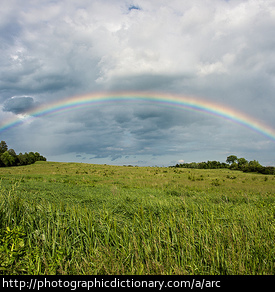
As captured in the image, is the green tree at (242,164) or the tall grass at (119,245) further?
the green tree at (242,164)

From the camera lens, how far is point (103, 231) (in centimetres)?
660

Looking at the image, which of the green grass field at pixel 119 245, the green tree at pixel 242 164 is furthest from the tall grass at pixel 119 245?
the green tree at pixel 242 164

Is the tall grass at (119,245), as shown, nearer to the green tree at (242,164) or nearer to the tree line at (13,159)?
the green tree at (242,164)

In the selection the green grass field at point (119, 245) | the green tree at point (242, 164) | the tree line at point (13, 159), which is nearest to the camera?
the green grass field at point (119, 245)

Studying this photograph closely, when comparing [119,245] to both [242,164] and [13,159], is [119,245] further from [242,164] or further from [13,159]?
[13,159]

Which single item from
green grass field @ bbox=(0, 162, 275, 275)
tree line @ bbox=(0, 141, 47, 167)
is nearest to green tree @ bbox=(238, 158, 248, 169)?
green grass field @ bbox=(0, 162, 275, 275)

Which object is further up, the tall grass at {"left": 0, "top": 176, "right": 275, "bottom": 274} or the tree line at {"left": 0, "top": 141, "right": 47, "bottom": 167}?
the tree line at {"left": 0, "top": 141, "right": 47, "bottom": 167}

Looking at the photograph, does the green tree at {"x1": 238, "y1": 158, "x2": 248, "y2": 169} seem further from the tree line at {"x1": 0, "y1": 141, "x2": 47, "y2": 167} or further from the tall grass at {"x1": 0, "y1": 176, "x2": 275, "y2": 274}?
the tree line at {"x1": 0, "y1": 141, "x2": 47, "y2": 167}

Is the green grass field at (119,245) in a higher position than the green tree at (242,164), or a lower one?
lower

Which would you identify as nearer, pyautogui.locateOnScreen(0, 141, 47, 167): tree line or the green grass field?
the green grass field

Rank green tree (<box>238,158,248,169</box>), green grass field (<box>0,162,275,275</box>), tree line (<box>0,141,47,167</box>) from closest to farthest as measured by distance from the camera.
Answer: green grass field (<box>0,162,275,275</box>), green tree (<box>238,158,248,169</box>), tree line (<box>0,141,47,167</box>)
